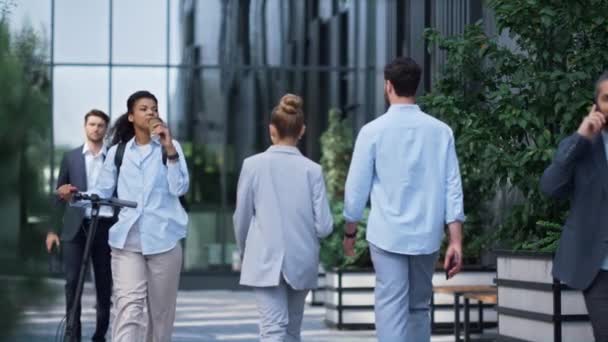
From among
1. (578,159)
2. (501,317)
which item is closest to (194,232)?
(501,317)

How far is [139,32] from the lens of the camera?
25.7 m

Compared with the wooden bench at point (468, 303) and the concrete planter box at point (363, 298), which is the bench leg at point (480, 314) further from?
the concrete planter box at point (363, 298)

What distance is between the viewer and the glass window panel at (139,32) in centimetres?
2556

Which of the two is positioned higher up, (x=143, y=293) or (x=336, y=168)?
(x=336, y=168)

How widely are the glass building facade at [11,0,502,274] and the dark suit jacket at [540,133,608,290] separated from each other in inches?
760

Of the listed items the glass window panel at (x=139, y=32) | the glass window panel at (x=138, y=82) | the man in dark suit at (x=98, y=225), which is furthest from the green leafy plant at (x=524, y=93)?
the glass window panel at (x=139, y=32)

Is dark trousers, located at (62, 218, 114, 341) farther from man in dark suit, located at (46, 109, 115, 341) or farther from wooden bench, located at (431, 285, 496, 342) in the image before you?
wooden bench, located at (431, 285, 496, 342)

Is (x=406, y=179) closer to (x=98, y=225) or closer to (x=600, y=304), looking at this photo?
(x=600, y=304)

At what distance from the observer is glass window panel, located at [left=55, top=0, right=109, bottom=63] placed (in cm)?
2528

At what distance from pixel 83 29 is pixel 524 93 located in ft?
57.0

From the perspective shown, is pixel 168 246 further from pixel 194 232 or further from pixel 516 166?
pixel 194 232

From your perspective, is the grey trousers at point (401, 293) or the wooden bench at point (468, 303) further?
the wooden bench at point (468, 303)

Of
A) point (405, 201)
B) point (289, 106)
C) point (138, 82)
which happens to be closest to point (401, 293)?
point (405, 201)

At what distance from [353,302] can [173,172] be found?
5987mm
